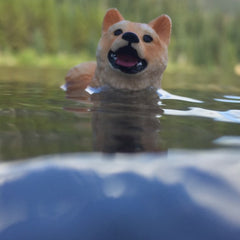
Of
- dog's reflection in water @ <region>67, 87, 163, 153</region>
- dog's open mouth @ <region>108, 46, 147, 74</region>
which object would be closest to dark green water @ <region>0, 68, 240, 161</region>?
dog's reflection in water @ <region>67, 87, 163, 153</region>

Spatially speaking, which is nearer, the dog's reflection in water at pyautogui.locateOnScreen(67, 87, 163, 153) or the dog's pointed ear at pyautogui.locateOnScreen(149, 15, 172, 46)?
the dog's reflection in water at pyautogui.locateOnScreen(67, 87, 163, 153)

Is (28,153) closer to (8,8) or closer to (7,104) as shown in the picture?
(7,104)

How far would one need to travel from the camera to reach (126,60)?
3.74m

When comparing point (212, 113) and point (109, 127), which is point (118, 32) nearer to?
A: point (212, 113)

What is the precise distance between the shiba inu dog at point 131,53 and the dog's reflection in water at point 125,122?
230mm

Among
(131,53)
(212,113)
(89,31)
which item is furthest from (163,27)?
(89,31)

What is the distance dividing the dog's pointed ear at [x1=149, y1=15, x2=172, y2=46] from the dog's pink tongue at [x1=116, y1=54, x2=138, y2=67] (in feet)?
1.73

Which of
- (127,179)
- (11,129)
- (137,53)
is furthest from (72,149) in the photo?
(137,53)

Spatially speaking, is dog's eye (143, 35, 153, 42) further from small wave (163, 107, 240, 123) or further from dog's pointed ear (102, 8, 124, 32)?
small wave (163, 107, 240, 123)

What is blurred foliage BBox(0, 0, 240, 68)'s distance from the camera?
→ 29.3 m

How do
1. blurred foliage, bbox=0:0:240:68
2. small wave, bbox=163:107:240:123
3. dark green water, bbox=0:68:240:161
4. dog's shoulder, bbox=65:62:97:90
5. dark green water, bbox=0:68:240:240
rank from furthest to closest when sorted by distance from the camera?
1. blurred foliage, bbox=0:0:240:68
2. dog's shoulder, bbox=65:62:97:90
3. small wave, bbox=163:107:240:123
4. dark green water, bbox=0:68:240:161
5. dark green water, bbox=0:68:240:240

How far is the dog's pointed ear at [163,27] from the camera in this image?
4.05 meters

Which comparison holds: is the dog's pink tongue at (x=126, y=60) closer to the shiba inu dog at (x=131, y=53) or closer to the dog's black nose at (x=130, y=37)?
the shiba inu dog at (x=131, y=53)

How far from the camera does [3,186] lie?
1.07 metres
